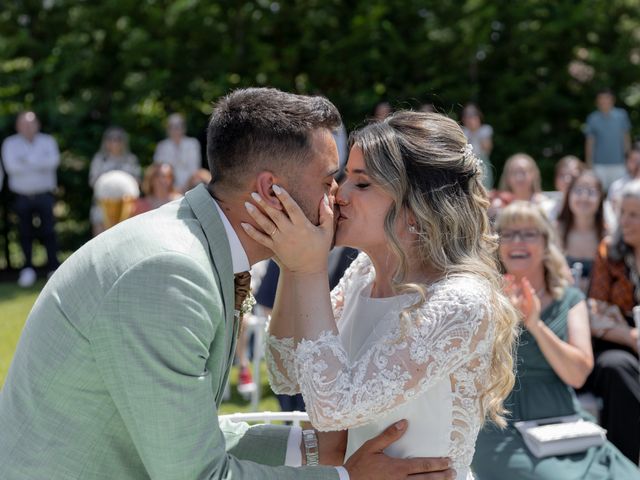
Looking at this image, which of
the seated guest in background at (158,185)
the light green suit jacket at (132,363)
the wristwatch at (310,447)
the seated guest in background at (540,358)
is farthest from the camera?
the seated guest in background at (158,185)

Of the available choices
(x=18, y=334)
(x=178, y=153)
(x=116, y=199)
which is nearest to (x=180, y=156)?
(x=178, y=153)

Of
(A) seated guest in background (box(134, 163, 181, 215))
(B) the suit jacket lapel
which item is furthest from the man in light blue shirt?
(B) the suit jacket lapel

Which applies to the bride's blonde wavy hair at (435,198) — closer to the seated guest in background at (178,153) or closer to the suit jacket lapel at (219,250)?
the suit jacket lapel at (219,250)

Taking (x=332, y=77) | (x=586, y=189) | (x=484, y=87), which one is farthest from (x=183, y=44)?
(x=586, y=189)

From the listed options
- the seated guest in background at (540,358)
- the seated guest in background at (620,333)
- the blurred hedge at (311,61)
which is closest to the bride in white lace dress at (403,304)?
the seated guest in background at (540,358)

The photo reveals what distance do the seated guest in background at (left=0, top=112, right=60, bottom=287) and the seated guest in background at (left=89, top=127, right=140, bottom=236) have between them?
22.7 inches

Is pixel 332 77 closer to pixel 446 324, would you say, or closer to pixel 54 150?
pixel 54 150

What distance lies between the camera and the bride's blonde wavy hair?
262 centimetres

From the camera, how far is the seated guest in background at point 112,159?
12117 mm

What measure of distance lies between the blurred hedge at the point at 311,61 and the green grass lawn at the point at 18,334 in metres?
2.52

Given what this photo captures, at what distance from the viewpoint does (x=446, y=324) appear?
95.9 inches

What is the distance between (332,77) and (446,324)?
1351 cm

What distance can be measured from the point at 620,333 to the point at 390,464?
138 inches

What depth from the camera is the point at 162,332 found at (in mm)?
1985
